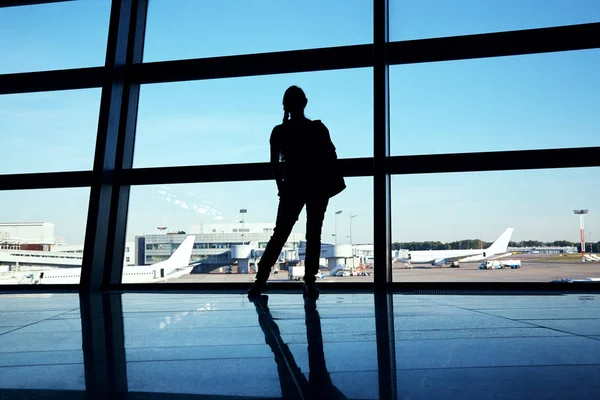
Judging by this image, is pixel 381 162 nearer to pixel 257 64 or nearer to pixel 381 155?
pixel 381 155

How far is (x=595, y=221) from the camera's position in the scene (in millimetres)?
3305

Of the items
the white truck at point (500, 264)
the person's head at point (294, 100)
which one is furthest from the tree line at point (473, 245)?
the person's head at point (294, 100)

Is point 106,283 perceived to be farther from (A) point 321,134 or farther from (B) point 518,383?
(B) point 518,383

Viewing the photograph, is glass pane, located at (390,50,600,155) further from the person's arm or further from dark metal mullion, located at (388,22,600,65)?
the person's arm

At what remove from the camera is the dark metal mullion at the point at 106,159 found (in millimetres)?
3336

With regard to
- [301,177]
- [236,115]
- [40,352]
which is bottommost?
[40,352]

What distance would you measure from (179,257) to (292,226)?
1.30 meters

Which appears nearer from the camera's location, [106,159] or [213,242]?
[106,159]

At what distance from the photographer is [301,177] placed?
2434mm

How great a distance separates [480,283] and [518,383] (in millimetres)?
2527

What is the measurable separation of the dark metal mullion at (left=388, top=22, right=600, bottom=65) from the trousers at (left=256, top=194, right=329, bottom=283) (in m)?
1.33

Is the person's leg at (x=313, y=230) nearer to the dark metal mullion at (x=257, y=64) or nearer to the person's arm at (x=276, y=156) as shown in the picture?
the person's arm at (x=276, y=156)

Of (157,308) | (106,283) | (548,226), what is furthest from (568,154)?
(106,283)

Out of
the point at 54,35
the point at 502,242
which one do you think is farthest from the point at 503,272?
the point at 54,35
